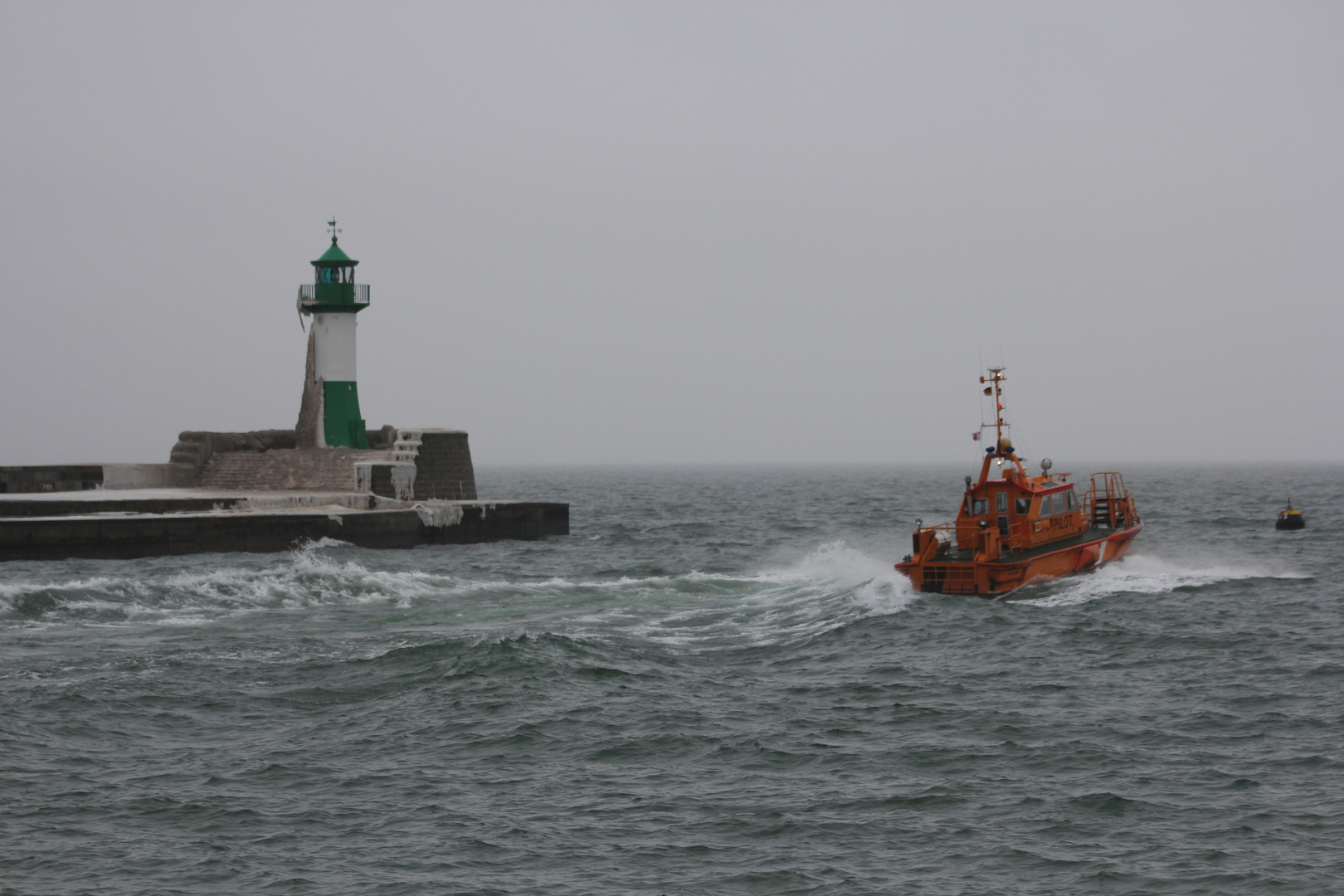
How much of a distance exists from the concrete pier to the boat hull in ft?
61.2

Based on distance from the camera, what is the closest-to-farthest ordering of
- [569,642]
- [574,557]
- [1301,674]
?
[1301,674]
[569,642]
[574,557]

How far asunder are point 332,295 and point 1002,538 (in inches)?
1239

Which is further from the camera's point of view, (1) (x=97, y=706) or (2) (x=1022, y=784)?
(1) (x=97, y=706)

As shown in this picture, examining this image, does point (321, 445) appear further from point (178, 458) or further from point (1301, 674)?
point (1301, 674)

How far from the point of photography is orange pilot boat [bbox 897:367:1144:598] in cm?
2627

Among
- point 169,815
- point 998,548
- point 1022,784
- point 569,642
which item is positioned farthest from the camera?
point 998,548

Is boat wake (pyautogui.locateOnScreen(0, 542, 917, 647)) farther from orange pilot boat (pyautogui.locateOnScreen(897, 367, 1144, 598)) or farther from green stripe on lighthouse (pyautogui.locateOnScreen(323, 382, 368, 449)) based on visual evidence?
green stripe on lighthouse (pyautogui.locateOnScreen(323, 382, 368, 449))

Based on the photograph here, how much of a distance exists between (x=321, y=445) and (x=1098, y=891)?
4277 centimetres

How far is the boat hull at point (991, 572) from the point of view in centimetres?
2605

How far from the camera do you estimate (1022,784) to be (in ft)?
45.4

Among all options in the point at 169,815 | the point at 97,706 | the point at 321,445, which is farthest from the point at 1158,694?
the point at 321,445

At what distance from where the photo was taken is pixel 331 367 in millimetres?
50625

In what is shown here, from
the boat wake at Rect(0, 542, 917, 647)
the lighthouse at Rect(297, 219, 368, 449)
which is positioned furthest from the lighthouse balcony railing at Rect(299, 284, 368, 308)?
the boat wake at Rect(0, 542, 917, 647)

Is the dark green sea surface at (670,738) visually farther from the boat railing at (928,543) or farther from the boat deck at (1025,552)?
the boat railing at (928,543)
